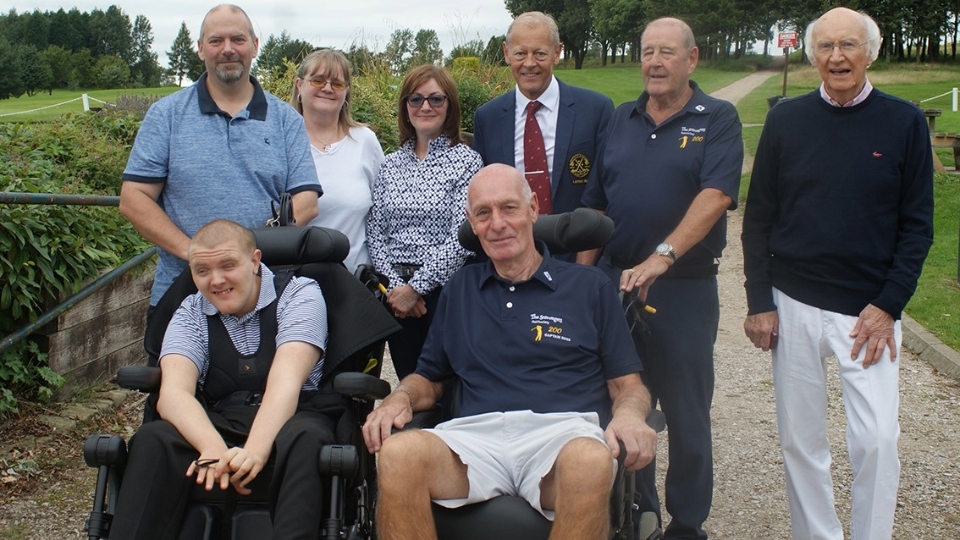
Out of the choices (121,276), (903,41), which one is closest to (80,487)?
(121,276)

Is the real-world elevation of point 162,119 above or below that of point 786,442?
above

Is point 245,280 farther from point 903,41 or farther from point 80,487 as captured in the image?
point 903,41

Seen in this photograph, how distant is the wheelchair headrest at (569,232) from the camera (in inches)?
142

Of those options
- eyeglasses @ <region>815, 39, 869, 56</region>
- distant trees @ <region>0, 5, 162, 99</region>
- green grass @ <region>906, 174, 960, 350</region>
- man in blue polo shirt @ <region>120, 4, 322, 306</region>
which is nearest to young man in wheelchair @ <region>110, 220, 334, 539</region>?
man in blue polo shirt @ <region>120, 4, 322, 306</region>

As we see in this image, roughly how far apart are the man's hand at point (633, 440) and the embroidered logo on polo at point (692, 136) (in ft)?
4.20

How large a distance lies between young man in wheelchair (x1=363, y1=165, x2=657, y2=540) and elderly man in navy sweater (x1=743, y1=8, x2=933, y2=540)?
747 mm

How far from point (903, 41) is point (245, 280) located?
203 ft

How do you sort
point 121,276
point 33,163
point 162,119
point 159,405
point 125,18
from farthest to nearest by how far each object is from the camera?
point 125,18
point 33,163
point 121,276
point 162,119
point 159,405

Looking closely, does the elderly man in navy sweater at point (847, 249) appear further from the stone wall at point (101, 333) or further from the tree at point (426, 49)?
the tree at point (426, 49)

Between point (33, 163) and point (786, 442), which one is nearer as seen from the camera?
point (786, 442)

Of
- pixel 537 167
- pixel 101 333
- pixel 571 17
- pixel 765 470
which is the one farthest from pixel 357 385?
pixel 571 17

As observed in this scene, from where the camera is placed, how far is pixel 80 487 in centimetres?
472

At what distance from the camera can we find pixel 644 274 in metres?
3.62

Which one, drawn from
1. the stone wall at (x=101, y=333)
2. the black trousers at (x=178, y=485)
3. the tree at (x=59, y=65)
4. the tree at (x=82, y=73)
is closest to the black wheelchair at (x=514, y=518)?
the black trousers at (x=178, y=485)
